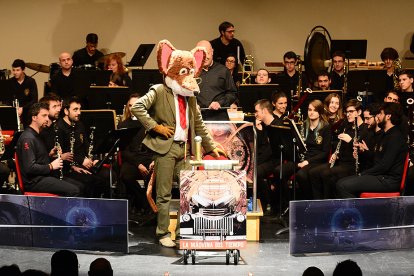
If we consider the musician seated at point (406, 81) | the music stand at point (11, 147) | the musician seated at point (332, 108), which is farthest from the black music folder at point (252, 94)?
the music stand at point (11, 147)

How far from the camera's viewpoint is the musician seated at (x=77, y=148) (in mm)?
9359

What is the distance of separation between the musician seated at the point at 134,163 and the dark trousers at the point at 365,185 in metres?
2.02

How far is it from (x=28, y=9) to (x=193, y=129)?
7.51 meters

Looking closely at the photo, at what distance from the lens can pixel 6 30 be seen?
14797mm

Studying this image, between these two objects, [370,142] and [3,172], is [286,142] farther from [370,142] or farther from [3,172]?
[3,172]

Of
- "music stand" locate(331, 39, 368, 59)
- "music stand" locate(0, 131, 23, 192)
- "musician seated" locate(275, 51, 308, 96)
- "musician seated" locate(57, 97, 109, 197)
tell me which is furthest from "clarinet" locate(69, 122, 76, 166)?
"music stand" locate(331, 39, 368, 59)

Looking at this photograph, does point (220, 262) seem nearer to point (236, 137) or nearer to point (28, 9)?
point (236, 137)

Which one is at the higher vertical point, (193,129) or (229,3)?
(229,3)

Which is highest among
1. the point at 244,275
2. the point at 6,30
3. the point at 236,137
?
the point at 6,30

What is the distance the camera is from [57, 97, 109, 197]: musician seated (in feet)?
30.7

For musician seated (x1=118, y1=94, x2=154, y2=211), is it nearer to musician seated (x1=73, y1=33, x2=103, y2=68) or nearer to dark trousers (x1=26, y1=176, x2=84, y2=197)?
dark trousers (x1=26, y1=176, x2=84, y2=197)

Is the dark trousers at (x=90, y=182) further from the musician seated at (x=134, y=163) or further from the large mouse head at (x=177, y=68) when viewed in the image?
the large mouse head at (x=177, y=68)

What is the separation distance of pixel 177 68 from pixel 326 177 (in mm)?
2291

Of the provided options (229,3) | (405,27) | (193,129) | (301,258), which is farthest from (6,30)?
(301,258)
